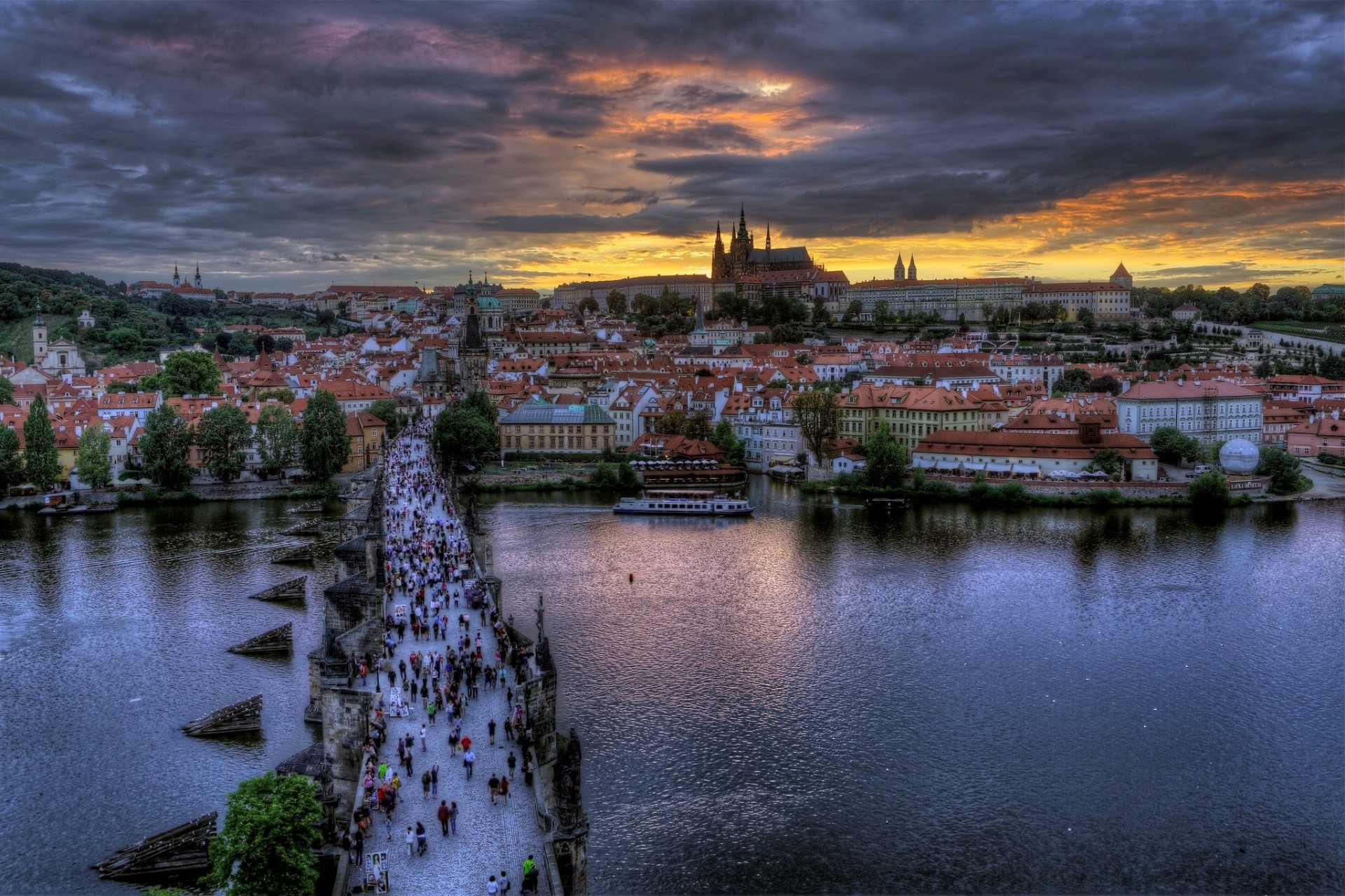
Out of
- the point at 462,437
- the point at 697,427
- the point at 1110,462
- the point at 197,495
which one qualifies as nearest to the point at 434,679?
the point at 197,495

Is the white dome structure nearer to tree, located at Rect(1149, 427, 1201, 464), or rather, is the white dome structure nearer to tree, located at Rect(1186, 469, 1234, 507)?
tree, located at Rect(1149, 427, 1201, 464)

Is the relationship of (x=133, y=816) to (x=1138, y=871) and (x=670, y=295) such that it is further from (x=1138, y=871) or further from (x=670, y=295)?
(x=670, y=295)

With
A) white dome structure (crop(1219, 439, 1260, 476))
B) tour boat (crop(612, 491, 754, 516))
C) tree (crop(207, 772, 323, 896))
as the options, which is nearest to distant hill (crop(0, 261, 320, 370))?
tour boat (crop(612, 491, 754, 516))

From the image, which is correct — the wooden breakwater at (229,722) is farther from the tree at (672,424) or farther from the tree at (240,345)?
the tree at (240,345)

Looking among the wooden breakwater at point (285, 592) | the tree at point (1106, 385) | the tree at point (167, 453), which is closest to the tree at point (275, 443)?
the tree at point (167, 453)

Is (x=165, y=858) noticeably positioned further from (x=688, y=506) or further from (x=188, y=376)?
(x=188, y=376)
